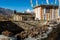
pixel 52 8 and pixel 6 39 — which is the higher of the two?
pixel 52 8

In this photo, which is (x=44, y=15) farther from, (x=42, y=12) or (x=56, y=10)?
(x=56, y=10)

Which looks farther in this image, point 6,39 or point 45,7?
point 45,7

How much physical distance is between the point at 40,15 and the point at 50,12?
176cm

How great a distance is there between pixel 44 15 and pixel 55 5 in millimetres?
Result: 2459

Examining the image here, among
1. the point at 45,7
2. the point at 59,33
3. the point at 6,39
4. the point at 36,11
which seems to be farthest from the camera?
the point at 36,11

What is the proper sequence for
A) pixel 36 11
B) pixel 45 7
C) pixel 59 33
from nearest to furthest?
pixel 59 33
pixel 45 7
pixel 36 11

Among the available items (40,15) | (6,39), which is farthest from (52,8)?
(6,39)

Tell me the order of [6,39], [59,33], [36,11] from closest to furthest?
[6,39], [59,33], [36,11]

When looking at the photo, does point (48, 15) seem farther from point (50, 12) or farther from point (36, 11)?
point (36, 11)

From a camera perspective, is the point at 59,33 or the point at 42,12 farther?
the point at 42,12

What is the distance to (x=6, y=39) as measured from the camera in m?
5.33

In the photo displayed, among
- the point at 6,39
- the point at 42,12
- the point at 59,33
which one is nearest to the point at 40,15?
the point at 42,12

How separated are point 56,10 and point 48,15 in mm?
1668

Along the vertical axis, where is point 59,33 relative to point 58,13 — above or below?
below
